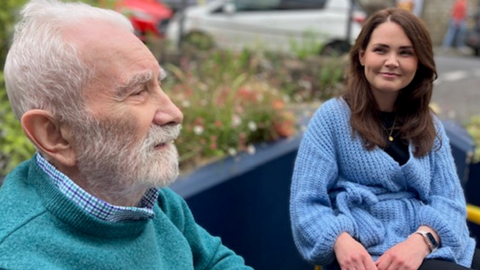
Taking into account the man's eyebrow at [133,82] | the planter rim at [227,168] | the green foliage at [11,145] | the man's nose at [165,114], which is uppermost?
the man's eyebrow at [133,82]

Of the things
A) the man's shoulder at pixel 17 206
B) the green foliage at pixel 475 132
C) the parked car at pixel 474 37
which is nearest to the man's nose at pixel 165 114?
the man's shoulder at pixel 17 206

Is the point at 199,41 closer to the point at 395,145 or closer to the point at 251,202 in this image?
the point at 251,202

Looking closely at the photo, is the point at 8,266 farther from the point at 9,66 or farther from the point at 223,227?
the point at 223,227

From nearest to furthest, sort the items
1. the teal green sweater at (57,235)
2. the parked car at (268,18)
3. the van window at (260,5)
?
the teal green sweater at (57,235)
the parked car at (268,18)
the van window at (260,5)

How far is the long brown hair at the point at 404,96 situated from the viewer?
89.6 inches

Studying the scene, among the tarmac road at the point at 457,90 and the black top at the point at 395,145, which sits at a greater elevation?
the black top at the point at 395,145

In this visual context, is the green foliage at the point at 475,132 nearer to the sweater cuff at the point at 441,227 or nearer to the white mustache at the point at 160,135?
the sweater cuff at the point at 441,227

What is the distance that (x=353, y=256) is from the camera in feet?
6.86

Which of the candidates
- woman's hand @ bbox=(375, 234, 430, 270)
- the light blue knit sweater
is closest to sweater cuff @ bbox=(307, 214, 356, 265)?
the light blue knit sweater

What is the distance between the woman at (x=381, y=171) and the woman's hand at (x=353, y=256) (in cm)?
2

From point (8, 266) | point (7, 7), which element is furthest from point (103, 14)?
point (7, 7)

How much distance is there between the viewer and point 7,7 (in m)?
3.89

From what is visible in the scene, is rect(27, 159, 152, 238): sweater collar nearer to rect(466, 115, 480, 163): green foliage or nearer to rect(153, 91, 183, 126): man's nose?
rect(153, 91, 183, 126): man's nose

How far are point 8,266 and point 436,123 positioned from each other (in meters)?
1.72
